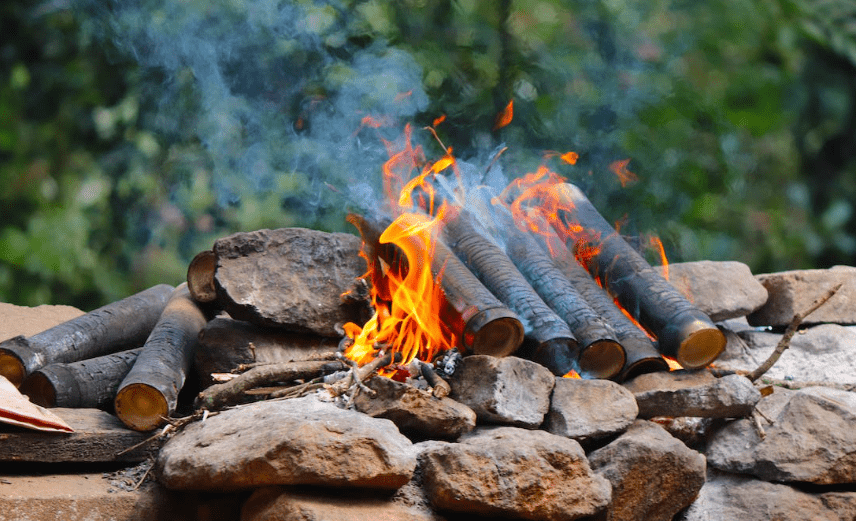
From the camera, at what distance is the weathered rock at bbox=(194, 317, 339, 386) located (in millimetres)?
2977

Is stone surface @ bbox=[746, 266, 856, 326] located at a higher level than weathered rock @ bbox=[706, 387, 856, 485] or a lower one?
lower

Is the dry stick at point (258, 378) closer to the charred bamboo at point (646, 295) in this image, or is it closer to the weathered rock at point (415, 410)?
the weathered rock at point (415, 410)

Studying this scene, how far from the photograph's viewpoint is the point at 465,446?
234 cm

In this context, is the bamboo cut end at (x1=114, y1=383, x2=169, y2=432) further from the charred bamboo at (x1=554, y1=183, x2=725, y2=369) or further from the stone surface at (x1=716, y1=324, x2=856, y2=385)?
the stone surface at (x1=716, y1=324, x2=856, y2=385)

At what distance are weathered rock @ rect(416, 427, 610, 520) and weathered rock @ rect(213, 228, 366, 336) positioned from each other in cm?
77

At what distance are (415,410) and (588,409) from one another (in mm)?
553

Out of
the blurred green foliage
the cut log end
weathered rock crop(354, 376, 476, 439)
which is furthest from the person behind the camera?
the blurred green foliage

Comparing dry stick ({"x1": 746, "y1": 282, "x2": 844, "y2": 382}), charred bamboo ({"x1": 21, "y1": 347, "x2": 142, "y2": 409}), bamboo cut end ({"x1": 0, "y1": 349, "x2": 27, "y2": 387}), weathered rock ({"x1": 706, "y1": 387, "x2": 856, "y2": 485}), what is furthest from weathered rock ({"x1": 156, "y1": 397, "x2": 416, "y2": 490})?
dry stick ({"x1": 746, "y1": 282, "x2": 844, "y2": 382})

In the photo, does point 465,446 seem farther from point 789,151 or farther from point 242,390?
point 789,151

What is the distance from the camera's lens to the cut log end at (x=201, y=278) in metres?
3.35

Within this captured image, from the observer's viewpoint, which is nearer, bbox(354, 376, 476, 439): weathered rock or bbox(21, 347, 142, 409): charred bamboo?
bbox(354, 376, 476, 439): weathered rock

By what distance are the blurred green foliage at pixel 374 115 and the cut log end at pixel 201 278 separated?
1.82 metres

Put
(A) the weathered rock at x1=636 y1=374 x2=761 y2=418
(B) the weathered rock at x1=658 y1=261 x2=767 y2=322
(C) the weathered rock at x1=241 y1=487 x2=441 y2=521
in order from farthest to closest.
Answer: (B) the weathered rock at x1=658 y1=261 x2=767 y2=322
(A) the weathered rock at x1=636 y1=374 x2=761 y2=418
(C) the weathered rock at x1=241 y1=487 x2=441 y2=521

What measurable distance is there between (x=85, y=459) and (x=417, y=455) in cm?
100
